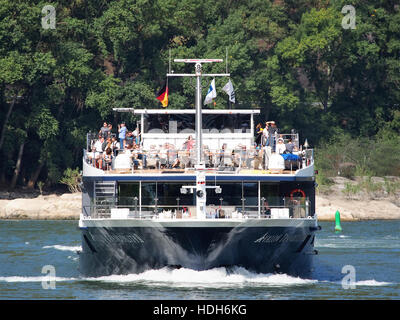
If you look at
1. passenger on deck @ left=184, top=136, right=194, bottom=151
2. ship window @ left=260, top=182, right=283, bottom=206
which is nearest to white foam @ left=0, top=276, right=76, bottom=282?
passenger on deck @ left=184, top=136, right=194, bottom=151

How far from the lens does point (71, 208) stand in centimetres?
8431

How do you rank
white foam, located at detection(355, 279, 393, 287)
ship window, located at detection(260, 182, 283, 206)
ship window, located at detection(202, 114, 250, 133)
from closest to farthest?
ship window, located at detection(260, 182, 283, 206) < white foam, located at detection(355, 279, 393, 287) < ship window, located at detection(202, 114, 250, 133)

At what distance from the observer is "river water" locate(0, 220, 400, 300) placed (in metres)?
37.3

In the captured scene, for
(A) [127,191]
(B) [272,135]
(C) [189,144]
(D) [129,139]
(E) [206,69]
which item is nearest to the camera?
(A) [127,191]

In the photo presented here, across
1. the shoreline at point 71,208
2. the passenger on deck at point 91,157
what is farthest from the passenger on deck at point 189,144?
the shoreline at point 71,208

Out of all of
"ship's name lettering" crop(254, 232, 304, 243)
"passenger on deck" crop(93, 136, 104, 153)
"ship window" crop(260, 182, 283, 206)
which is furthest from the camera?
"passenger on deck" crop(93, 136, 104, 153)

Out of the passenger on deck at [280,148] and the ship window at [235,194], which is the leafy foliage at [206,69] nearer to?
the passenger on deck at [280,148]

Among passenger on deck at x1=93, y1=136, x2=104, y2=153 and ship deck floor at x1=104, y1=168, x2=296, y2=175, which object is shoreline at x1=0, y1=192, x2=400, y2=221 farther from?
ship deck floor at x1=104, y1=168, x2=296, y2=175

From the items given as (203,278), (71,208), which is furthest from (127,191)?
(71,208)

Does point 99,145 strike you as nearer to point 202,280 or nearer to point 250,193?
point 250,193

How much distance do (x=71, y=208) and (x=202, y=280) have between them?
154 ft

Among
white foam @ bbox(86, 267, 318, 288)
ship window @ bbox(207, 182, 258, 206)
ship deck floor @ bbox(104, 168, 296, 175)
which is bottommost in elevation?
white foam @ bbox(86, 267, 318, 288)

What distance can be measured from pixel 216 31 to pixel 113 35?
1218cm

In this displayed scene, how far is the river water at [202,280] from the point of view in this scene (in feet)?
122
